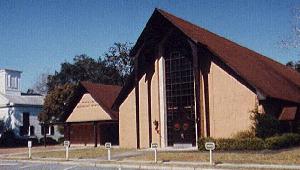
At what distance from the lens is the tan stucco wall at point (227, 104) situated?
2939 centimetres

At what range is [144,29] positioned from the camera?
33188 mm

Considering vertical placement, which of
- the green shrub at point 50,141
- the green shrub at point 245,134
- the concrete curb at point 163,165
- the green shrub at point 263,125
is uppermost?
the green shrub at point 263,125

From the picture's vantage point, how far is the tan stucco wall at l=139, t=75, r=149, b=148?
112 ft

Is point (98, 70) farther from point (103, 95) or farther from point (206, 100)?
point (206, 100)

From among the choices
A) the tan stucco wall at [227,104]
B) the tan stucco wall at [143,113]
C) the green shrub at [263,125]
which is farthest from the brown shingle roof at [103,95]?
the green shrub at [263,125]

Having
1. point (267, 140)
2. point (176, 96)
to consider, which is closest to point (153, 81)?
point (176, 96)

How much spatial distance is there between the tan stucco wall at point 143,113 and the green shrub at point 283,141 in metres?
10.1

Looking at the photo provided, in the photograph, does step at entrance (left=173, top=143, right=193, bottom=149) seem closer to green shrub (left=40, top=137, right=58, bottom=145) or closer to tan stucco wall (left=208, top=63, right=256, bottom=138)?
tan stucco wall (left=208, top=63, right=256, bottom=138)

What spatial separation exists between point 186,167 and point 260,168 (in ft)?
10.2

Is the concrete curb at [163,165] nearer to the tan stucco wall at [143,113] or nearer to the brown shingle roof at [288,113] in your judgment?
the tan stucco wall at [143,113]

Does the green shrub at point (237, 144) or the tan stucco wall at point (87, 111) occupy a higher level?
the tan stucco wall at point (87, 111)

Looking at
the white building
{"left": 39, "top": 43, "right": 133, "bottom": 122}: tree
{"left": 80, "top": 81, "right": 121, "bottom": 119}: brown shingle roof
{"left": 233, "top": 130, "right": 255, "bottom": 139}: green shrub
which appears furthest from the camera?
{"left": 39, "top": 43, "right": 133, "bottom": 122}: tree

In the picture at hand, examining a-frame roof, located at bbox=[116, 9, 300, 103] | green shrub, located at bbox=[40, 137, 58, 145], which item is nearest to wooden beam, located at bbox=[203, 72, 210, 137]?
a-frame roof, located at bbox=[116, 9, 300, 103]

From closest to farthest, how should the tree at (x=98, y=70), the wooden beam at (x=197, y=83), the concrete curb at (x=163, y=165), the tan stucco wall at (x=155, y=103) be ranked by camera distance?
the concrete curb at (x=163, y=165), the wooden beam at (x=197, y=83), the tan stucco wall at (x=155, y=103), the tree at (x=98, y=70)
